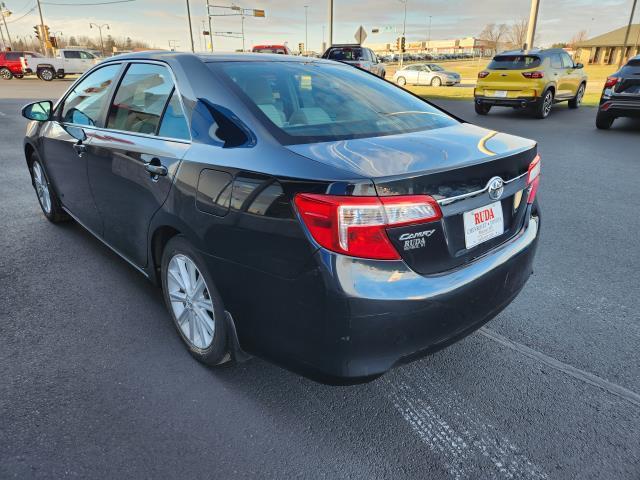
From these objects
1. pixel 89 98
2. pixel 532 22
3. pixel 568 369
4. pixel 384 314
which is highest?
pixel 532 22

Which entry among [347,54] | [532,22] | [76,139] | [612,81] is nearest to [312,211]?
[76,139]

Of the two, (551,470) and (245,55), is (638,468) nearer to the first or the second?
(551,470)

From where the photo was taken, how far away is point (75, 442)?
2.03 meters

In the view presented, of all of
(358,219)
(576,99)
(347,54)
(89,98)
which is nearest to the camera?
(358,219)

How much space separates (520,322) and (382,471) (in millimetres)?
1568

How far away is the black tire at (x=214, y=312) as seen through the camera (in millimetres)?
2236

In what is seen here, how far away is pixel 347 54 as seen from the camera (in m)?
23.0

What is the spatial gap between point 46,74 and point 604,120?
35192 millimetres

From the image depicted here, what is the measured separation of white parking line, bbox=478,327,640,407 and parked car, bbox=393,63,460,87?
1029 inches

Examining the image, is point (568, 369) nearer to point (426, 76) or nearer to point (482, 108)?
point (482, 108)

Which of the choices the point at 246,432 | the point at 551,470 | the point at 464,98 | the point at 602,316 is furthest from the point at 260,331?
the point at 464,98

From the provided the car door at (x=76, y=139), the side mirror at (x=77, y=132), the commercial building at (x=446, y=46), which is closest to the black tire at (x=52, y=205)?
the car door at (x=76, y=139)

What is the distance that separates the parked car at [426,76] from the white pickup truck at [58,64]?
2205 centimetres

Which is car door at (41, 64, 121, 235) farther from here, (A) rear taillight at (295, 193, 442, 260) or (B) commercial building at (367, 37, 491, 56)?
(B) commercial building at (367, 37, 491, 56)
